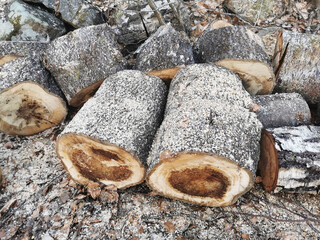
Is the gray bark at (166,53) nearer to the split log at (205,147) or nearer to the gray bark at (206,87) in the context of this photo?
the gray bark at (206,87)

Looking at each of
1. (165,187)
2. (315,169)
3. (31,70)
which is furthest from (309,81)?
(31,70)

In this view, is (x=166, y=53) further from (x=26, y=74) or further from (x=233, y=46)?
(x=26, y=74)

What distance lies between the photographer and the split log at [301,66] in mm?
2666

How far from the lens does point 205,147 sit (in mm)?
1722

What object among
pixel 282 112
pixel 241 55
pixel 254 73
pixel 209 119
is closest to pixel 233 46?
pixel 241 55

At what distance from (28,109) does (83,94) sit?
57cm

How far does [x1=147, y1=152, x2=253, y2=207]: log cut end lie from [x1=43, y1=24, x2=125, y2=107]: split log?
1.23 metres

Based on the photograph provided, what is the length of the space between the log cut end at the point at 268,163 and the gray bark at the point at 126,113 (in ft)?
2.96

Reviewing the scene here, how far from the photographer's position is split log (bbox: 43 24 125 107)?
257cm

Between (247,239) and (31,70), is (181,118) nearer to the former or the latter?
(247,239)

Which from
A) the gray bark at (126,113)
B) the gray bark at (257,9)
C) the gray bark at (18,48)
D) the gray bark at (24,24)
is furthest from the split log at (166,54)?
the gray bark at (257,9)

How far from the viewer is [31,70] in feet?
8.61

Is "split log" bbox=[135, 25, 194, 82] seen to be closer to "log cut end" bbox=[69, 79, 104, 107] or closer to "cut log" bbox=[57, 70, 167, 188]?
"cut log" bbox=[57, 70, 167, 188]

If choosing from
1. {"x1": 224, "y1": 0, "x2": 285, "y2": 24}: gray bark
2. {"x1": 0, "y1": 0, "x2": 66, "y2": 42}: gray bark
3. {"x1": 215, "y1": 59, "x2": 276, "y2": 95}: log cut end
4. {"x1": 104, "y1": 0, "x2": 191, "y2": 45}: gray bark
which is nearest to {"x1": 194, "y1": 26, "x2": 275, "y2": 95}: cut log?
{"x1": 215, "y1": 59, "x2": 276, "y2": 95}: log cut end
